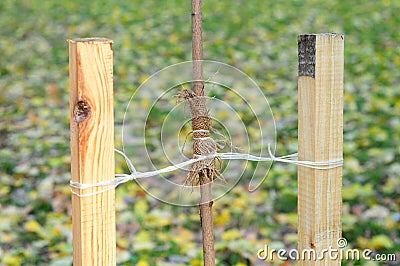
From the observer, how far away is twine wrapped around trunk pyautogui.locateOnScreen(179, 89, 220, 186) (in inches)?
51.4

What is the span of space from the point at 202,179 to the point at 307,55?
1.17ft

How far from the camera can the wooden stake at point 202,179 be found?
4.17ft

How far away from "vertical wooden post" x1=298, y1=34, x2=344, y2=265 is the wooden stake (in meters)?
0.23

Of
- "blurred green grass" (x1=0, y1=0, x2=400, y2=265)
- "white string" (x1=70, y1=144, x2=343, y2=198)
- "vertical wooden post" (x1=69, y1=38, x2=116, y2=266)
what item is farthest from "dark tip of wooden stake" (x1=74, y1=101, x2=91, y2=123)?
"blurred green grass" (x1=0, y1=0, x2=400, y2=265)

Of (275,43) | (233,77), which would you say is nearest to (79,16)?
(275,43)

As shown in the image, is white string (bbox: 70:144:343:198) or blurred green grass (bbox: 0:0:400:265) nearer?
white string (bbox: 70:144:343:198)

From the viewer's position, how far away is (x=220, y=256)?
2590 mm

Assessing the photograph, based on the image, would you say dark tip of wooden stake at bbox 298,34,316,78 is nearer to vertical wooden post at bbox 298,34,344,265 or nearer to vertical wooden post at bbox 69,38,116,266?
vertical wooden post at bbox 298,34,344,265

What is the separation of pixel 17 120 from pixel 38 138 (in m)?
0.42

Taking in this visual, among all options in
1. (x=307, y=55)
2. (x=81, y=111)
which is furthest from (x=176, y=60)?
(x=81, y=111)

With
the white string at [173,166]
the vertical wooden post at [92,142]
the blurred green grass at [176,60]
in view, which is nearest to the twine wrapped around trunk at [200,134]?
the white string at [173,166]

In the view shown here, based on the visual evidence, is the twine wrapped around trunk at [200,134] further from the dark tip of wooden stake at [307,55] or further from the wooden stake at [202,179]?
the dark tip of wooden stake at [307,55]

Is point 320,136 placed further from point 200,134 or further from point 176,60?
point 176,60

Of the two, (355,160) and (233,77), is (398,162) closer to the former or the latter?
(355,160)
